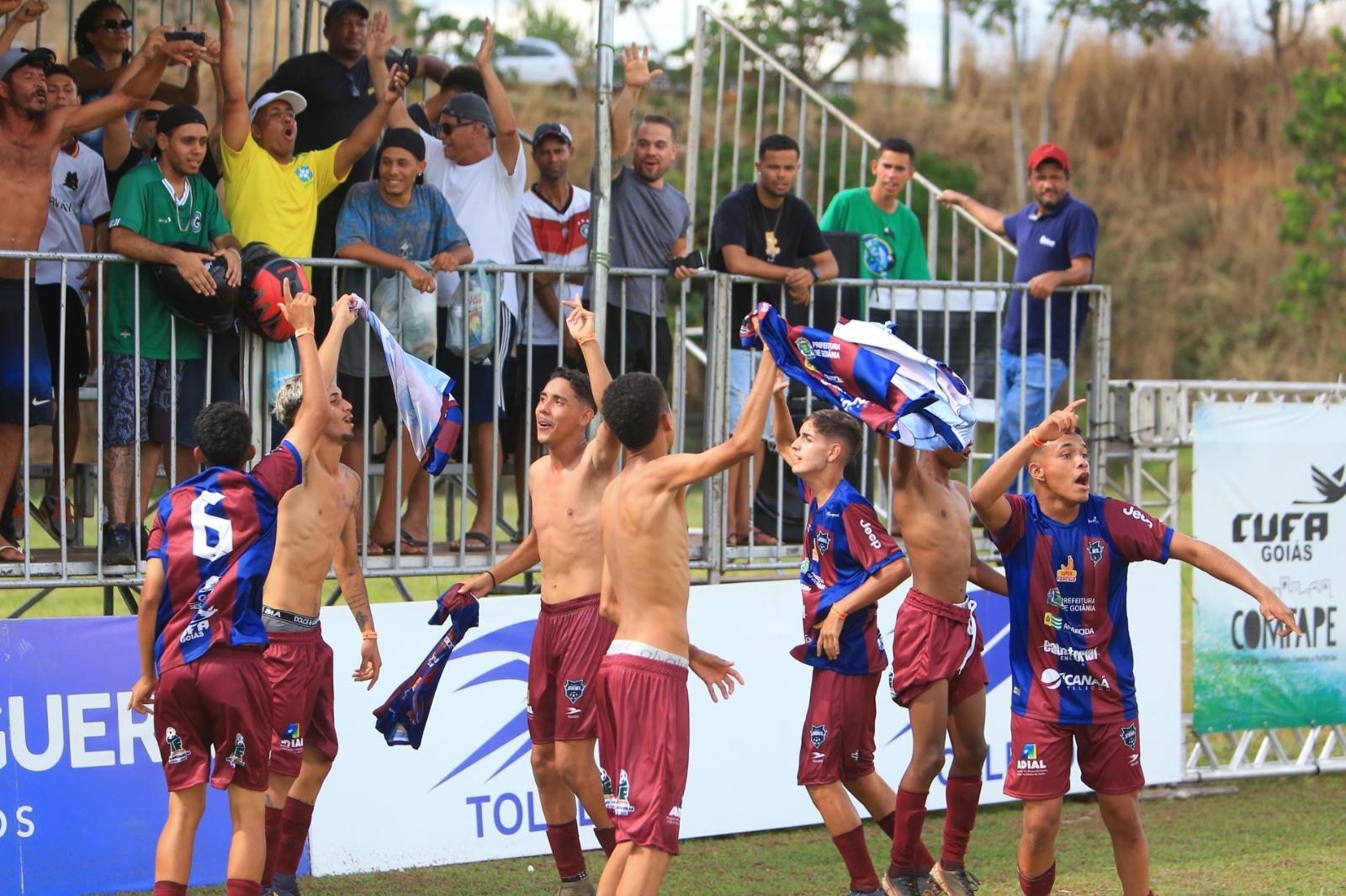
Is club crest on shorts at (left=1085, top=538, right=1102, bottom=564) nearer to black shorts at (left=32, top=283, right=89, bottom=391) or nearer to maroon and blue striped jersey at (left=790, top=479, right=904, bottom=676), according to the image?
maroon and blue striped jersey at (left=790, top=479, right=904, bottom=676)

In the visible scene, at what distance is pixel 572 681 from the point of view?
21.6 ft

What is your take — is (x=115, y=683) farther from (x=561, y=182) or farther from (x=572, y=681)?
(x=561, y=182)

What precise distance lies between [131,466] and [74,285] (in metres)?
0.94

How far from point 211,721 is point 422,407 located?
1746mm

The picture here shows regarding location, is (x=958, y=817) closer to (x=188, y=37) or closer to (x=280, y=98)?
(x=280, y=98)

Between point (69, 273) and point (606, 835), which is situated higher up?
point (69, 273)

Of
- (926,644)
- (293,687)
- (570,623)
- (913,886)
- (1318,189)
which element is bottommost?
(913,886)

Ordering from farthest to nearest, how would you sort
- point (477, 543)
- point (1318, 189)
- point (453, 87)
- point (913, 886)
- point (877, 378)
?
point (1318, 189), point (453, 87), point (477, 543), point (913, 886), point (877, 378)

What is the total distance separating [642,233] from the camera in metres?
8.88

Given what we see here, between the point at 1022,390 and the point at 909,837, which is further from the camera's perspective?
the point at 1022,390

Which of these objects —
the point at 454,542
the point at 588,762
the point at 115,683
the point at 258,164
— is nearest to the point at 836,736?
the point at 588,762

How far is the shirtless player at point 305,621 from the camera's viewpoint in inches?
256

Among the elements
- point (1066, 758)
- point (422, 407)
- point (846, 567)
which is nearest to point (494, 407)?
point (422, 407)

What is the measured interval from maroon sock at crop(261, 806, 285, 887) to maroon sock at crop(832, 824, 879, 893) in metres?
2.31
